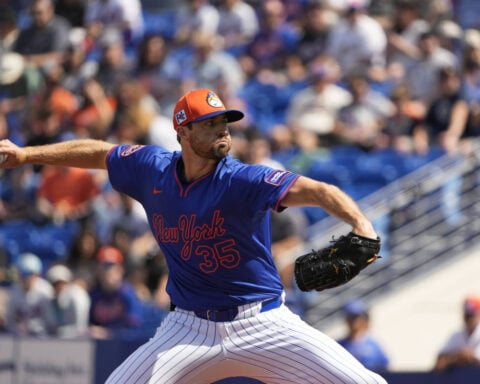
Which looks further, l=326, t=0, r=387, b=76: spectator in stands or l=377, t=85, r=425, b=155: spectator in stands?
l=326, t=0, r=387, b=76: spectator in stands

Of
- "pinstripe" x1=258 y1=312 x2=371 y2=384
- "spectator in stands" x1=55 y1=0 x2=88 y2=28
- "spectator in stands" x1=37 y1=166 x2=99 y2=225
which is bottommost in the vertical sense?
"pinstripe" x1=258 y1=312 x2=371 y2=384

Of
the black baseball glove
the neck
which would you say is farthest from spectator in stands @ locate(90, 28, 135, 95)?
the black baseball glove

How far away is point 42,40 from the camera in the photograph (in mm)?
14609

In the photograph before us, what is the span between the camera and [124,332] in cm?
1013

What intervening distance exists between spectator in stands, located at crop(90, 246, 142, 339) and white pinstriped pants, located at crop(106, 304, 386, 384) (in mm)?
4327

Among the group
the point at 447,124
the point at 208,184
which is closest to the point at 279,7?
the point at 447,124

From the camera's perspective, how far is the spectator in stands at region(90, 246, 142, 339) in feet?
33.5

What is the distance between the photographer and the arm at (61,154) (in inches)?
243

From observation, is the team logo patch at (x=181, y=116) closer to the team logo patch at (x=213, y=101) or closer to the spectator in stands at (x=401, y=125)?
the team logo patch at (x=213, y=101)

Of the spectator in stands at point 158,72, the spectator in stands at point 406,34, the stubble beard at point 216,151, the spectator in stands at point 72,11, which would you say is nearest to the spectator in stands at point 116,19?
the spectator in stands at point 72,11

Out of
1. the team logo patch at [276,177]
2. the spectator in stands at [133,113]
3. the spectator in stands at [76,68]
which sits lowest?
the team logo patch at [276,177]

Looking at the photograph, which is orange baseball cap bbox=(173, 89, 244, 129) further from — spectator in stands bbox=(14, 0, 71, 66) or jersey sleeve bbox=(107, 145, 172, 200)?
spectator in stands bbox=(14, 0, 71, 66)

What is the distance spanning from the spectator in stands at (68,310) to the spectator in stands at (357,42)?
4.36 metres

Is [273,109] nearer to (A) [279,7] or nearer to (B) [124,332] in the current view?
(A) [279,7]
